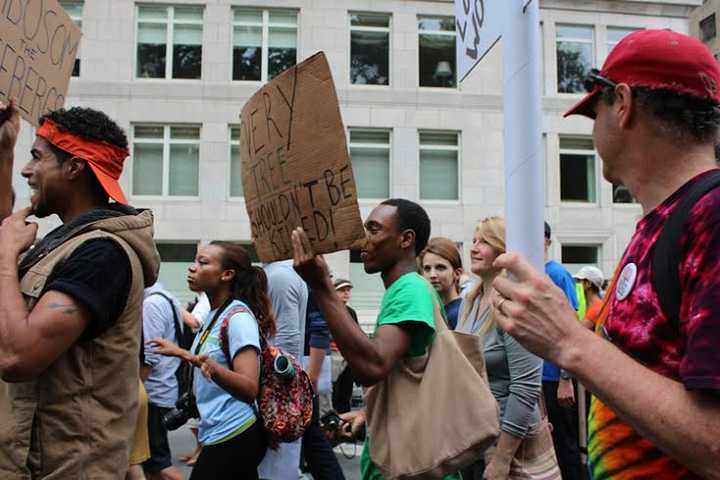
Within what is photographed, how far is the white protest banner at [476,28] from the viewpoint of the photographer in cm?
178

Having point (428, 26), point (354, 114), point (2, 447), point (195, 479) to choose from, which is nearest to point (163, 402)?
point (195, 479)

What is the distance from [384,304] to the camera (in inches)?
106

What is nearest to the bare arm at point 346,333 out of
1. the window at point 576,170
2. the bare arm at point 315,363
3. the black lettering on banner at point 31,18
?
the black lettering on banner at point 31,18

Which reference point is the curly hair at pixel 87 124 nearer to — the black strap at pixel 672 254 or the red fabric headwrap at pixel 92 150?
the red fabric headwrap at pixel 92 150

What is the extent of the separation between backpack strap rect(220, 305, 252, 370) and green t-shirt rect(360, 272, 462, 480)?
1.18m

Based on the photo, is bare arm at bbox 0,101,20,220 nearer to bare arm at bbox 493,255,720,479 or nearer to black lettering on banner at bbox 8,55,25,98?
black lettering on banner at bbox 8,55,25,98

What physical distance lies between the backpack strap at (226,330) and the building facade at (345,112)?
1442cm

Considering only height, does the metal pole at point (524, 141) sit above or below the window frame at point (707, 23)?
below

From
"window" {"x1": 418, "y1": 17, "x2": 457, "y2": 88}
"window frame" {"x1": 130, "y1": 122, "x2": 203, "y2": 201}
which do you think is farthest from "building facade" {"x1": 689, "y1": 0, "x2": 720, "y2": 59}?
"window frame" {"x1": 130, "y1": 122, "x2": 203, "y2": 201}

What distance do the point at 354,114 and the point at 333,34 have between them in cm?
244

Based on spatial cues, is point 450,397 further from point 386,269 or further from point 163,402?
point 163,402

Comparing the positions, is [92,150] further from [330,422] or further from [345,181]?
[330,422]

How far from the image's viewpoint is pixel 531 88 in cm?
151

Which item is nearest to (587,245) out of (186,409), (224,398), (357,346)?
(186,409)
